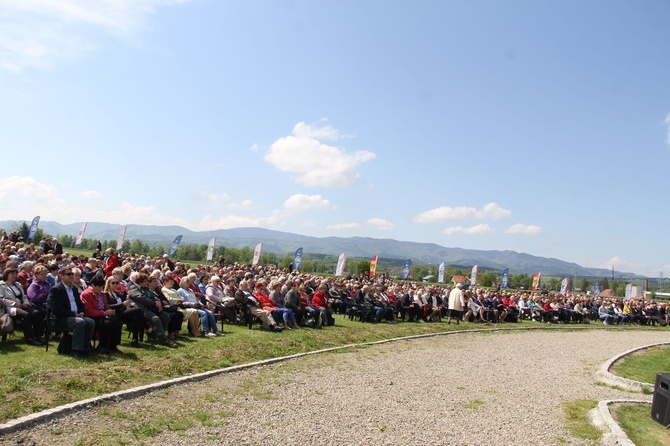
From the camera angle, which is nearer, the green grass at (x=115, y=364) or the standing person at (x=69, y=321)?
the green grass at (x=115, y=364)

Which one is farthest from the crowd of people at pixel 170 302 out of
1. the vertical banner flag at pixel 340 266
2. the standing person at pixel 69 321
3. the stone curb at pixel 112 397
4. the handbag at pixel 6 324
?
the vertical banner flag at pixel 340 266

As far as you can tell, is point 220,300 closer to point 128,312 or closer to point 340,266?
point 128,312

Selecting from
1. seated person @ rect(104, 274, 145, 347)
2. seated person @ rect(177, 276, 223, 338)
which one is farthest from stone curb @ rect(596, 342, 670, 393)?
seated person @ rect(104, 274, 145, 347)

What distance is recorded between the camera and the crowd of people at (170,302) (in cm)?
865

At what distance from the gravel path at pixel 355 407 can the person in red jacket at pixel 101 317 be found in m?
2.26

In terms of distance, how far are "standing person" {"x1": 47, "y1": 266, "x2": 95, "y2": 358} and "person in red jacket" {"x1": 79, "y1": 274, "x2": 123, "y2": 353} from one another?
0.25 m

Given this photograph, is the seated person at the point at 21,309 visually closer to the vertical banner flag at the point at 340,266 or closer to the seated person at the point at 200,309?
the seated person at the point at 200,309

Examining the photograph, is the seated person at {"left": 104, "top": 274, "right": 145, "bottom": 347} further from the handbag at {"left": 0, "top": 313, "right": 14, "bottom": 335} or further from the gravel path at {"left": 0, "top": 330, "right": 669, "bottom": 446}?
the gravel path at {"left": 0, "top": 330, "right": 669, "bottom": 446}

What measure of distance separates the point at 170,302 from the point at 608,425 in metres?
8.75

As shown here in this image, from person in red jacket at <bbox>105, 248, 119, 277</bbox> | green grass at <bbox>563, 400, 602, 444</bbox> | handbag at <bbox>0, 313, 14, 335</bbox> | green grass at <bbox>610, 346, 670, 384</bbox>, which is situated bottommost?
green grass at <bbox>563, 400, 602, 444</bbox>

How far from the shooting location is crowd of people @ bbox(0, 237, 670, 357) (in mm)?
8648

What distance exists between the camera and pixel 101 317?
872 centimetres

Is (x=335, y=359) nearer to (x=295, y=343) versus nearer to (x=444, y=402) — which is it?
(x=295, y=343)

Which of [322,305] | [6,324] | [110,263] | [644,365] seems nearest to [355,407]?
[6,324]
